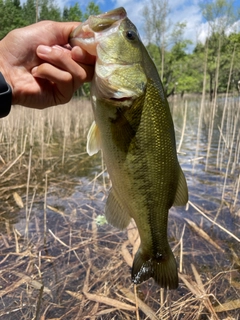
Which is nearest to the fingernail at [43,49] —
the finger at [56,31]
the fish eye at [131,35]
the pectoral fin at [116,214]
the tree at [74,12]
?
the finger at [56,31]

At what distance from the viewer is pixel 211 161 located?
26.0 feet

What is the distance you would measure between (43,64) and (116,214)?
99 centimetres

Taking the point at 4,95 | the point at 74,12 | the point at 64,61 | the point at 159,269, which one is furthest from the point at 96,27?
the point at 74,12

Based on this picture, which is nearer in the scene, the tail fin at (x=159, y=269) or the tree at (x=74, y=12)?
the tail fin at (x=159, y=269)

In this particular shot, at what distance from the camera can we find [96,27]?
1561mm

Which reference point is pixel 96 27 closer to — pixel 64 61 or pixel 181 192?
pixel 64 61

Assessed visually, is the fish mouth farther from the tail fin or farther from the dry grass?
the dry grass

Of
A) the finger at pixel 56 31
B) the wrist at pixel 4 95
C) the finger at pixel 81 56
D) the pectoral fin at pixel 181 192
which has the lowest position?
the pectoral fin at pixel 181 192

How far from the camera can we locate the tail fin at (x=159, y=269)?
195cm

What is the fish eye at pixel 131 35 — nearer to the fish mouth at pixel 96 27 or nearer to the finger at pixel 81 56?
the fish mouth at pixel 96 27

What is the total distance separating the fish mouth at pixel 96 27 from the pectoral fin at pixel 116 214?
0.87 m

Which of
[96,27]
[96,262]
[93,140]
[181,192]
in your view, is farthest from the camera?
[96,262]

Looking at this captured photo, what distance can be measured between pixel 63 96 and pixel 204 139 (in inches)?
414

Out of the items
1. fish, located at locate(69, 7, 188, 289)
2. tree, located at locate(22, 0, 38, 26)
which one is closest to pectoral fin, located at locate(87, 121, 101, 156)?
fish, located at locate(69, 7, 188, 289)
